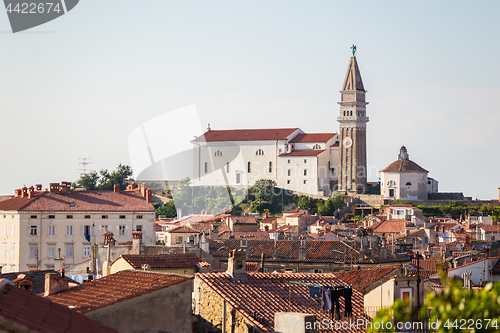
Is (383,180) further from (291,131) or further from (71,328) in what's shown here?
(71,328)

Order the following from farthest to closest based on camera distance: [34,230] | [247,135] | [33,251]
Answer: [247,135], [34,230], [33,251]

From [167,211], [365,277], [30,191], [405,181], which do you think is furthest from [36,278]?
[405,181]

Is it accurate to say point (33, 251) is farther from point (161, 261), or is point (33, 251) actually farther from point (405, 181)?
point (405, 181)

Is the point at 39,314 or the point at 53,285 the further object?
the point at 53,285

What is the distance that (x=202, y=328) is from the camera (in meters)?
10.8

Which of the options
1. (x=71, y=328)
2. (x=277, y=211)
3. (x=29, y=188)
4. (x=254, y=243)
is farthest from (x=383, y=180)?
(x=71, y=328)

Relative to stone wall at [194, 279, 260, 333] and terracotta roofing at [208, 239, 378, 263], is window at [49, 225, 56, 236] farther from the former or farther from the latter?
stone wall at [194, 279, 260, 333]

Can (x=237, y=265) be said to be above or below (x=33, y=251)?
above

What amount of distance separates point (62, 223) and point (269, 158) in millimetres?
62422

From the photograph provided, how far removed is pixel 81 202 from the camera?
136 feet

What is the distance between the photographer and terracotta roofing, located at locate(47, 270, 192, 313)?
8.60 meters

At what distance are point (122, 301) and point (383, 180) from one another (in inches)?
3138

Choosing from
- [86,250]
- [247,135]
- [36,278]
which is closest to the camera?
[36,278]

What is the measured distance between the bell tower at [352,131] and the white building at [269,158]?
2.55m
